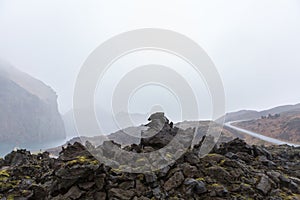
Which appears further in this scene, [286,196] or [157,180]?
[286,196]

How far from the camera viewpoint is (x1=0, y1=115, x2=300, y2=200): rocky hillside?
1409cm

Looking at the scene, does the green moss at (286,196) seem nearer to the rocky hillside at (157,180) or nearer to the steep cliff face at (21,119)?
the rocky hillside at (157,180)

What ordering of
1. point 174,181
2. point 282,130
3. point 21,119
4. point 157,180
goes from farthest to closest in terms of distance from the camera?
1. point 21,119
2. point 282,130
3. point 157,180
4. point 174,181

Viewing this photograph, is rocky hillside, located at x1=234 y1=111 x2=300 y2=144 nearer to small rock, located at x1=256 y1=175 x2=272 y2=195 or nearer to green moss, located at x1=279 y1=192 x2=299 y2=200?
small rock, located at x1=256 y1=175 x2=272 y2=195

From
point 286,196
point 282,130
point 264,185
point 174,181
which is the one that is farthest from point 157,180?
point 282,130

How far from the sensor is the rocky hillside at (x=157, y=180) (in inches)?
555

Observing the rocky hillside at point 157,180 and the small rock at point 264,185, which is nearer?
the rocky hillside at point 157,180

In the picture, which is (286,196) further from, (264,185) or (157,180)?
(157,180)

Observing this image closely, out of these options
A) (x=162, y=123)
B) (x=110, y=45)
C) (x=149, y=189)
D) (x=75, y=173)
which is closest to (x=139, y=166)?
(x=149, y=189)

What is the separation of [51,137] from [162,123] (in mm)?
197285

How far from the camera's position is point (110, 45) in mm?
15961

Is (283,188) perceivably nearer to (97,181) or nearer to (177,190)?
(177,190)

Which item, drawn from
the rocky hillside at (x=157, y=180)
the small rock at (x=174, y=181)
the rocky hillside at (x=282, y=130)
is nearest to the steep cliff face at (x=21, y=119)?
the rocky hillside at (x=282, y=130)

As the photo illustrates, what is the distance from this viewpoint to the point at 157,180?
15164 mm
